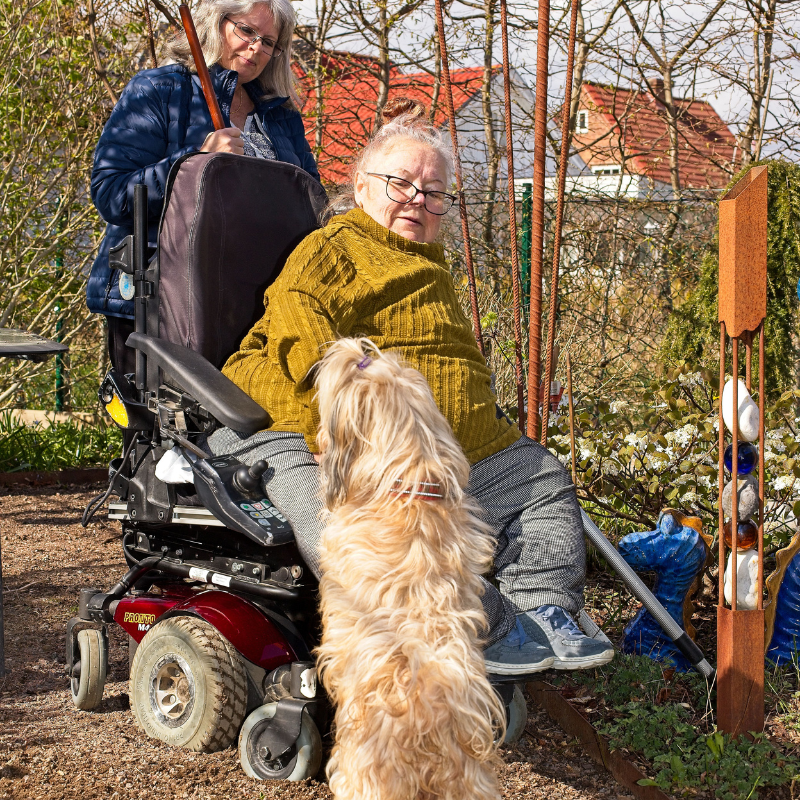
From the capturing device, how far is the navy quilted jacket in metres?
3.08

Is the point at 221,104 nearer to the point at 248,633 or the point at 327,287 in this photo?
the point at 327,287

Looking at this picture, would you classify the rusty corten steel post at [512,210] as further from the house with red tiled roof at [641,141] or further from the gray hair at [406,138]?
the house with red tiled roof at [641,141]

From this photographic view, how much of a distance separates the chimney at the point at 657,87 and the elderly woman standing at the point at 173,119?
3.89 m

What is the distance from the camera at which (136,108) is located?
3.15 meters

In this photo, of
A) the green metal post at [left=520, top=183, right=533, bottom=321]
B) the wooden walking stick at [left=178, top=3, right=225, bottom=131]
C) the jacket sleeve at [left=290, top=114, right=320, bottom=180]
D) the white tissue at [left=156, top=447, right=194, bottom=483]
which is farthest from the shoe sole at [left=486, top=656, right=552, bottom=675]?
the green metal post at [left=520, top=183, right=533, bottom=321]

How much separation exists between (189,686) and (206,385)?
878mm

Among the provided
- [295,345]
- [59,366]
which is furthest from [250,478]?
[59,366]

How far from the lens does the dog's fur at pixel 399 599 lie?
187 centimetres

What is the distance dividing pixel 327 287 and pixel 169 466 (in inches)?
26.5

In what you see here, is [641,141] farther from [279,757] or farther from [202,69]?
[279,757]

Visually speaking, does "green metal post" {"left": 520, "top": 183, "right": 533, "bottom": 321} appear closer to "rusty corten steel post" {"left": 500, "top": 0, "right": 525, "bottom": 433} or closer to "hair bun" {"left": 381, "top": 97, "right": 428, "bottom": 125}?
"rusty corten steel post" {"left": 500, "top": 0, "right": 525, "bottom": 433}

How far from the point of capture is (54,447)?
6871 millimetres

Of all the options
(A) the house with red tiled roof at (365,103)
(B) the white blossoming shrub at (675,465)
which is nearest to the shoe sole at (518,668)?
(B) the white blossoming shrub at (675,465)

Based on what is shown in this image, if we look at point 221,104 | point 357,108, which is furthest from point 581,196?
point 221,104
